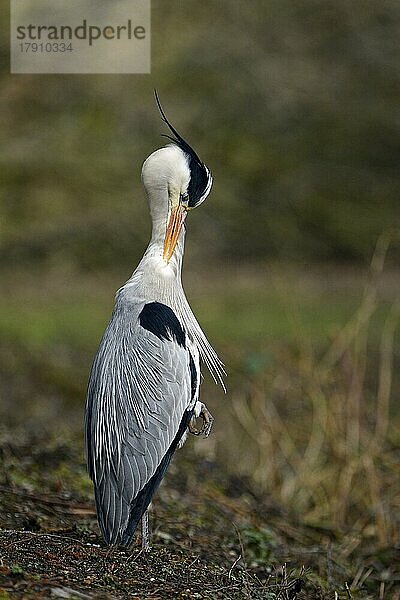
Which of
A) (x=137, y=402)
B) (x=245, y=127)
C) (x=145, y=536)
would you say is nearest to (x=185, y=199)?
(x=137, y=402)

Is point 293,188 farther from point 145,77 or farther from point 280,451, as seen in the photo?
point 280,451

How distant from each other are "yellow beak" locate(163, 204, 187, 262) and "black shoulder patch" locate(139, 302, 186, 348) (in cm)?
28

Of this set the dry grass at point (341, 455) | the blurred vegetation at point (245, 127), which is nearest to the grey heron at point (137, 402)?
the dry grass at point (341, 455)

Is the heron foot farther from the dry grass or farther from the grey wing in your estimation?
the dry grass

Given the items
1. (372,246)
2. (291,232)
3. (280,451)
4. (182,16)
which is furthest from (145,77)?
(280,451)

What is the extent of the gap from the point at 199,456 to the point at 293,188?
14656 mm

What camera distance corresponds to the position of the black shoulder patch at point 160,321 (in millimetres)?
4492

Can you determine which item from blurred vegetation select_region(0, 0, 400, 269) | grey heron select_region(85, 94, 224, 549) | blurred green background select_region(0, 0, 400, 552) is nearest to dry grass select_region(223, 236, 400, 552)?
grey heron select_region(85, 94, 224, 549)

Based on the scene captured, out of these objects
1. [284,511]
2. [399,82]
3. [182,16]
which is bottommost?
[284,511]

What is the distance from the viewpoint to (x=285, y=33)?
904 inches

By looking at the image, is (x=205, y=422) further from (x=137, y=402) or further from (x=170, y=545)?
(x=170, y=545)

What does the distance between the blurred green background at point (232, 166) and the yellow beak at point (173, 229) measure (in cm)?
926

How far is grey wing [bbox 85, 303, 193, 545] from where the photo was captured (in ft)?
14.6

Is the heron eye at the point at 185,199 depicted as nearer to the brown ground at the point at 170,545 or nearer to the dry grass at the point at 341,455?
the brown ground at the point at 170,545
